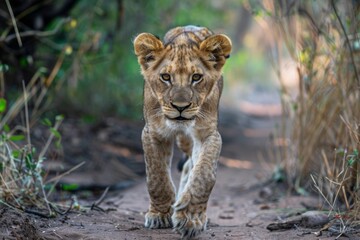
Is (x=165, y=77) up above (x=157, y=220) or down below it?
above

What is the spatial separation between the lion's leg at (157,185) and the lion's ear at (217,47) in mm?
733

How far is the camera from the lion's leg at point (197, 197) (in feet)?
13.8

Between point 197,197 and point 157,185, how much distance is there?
0.56 meters

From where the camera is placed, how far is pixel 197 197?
14.2 feet

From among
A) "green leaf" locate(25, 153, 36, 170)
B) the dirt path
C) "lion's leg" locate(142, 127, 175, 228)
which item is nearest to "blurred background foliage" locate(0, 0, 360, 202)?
the dirt path

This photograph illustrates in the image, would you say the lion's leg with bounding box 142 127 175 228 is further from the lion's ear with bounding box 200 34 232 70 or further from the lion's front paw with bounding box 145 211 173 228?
the lion's ear with bounding box 200 34 232 70

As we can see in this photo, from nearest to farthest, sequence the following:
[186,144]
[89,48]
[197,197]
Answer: [197,197] → [186,144] → [89,48]

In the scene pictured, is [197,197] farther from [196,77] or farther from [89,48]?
[89,48]

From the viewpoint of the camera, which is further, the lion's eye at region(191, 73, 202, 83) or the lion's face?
the lion's eye at region(191, 73, 202, 83)

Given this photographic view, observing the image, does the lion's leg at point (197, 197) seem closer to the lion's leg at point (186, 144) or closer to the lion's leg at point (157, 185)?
the lion's leg at point (157, 185)

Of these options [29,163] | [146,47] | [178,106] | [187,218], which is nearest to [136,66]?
[146,47]

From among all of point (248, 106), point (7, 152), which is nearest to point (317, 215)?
point (7, 152)

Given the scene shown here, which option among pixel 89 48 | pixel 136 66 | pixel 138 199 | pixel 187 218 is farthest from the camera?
pixel 136 66

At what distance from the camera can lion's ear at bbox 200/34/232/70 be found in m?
4.81
